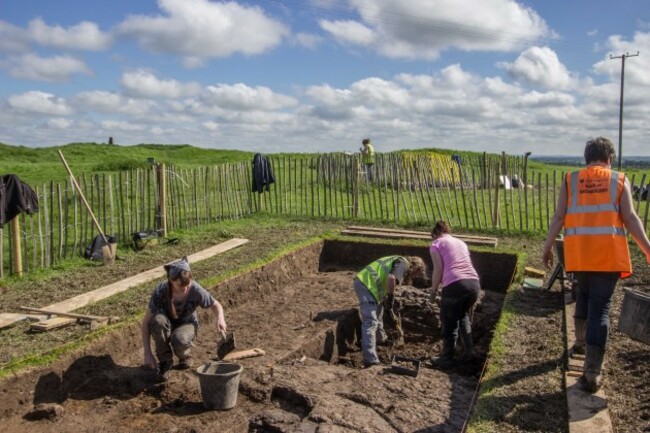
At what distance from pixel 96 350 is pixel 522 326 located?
397 cm

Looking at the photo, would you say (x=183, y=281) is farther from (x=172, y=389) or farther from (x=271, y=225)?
(x=271, y=225)

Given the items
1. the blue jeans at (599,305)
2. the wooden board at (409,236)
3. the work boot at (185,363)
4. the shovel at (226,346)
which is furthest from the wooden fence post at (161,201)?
the blue jeans at (599,305)

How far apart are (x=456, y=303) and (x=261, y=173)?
27.8 feet

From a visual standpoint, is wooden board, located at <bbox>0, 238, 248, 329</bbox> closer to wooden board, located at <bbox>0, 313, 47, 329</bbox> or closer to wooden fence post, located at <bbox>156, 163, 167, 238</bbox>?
wooden board, located at <bbox>0, 313, 47, 329</bbox>

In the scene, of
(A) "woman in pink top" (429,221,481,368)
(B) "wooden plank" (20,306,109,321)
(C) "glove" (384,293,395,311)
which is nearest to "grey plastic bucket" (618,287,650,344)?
(A) "woman in pink top" (429,221,481,368)

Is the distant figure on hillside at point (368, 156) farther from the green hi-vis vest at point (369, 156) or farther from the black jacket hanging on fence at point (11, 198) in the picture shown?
the black jacket hanging on fence at point (11, 198)

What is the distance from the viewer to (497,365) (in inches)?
181

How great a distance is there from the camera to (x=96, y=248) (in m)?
9.02

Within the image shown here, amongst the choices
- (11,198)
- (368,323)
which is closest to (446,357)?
(368,323)

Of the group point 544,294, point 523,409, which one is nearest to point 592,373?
point 523,409

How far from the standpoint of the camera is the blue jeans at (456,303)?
5340mm

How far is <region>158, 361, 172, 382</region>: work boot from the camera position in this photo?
483 centimetres

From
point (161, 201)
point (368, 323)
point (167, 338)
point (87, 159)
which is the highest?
point (87, 159)

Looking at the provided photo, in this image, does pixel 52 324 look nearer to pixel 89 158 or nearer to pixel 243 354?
pixel 243 354
